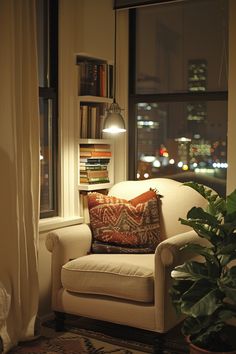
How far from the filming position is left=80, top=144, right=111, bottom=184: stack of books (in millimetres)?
4230

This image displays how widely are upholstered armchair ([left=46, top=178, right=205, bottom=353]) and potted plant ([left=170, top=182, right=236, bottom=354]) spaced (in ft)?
1.32

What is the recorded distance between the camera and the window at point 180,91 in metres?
4.26

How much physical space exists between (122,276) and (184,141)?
1623 mm

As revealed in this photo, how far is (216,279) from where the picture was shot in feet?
8.50

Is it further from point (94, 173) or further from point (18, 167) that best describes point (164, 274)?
point (94, 173)

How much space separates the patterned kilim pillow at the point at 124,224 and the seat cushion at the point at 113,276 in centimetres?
14

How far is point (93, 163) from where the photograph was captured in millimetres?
4281

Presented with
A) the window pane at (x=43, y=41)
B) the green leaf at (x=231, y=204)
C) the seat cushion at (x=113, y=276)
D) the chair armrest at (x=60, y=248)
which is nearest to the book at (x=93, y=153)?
the window pane at (x=43, y=41)

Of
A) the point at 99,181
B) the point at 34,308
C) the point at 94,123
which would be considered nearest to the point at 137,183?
the point at 99,181

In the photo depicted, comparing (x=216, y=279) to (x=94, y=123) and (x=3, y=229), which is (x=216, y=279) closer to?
(x=3, y=229)

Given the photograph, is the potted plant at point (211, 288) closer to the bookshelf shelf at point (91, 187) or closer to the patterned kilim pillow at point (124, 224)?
the patterned kilim pillow at point (124, 224)

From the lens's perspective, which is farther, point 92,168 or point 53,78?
point 92,168

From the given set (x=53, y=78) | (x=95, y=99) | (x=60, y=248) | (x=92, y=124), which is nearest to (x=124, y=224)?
(x=60, y=248)

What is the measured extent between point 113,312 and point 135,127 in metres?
1.90
